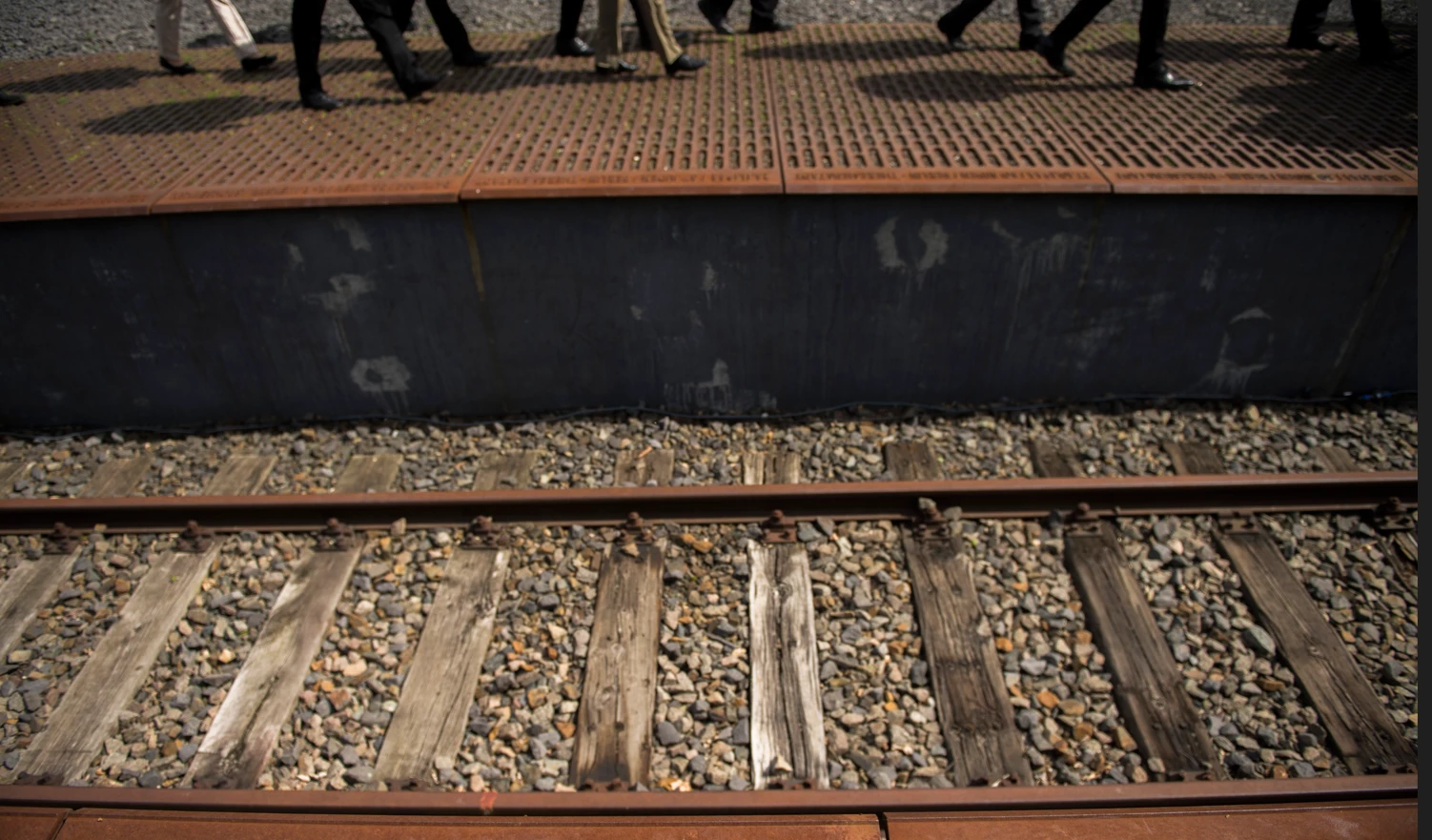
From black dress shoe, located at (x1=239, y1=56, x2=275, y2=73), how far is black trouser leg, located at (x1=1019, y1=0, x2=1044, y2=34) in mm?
5597

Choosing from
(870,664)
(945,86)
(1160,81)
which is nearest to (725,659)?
(870,664)

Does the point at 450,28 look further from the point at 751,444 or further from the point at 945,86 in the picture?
the point at 751,444

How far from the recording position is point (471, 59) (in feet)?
20.9

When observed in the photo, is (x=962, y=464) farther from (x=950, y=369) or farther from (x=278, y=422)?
(x=278, y=422)

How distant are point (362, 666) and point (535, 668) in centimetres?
72

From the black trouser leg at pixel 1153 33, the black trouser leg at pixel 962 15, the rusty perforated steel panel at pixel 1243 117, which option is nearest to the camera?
the rusty perforated steel panel at pixel 1243 117

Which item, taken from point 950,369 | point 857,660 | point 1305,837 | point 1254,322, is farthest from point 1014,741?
point 1254,322

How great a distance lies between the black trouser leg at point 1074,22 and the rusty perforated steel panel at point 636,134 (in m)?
2.01

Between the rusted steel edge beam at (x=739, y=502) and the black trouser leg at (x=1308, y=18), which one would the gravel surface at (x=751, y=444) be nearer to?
the rusted steel edge beam at (x=739, y=502)

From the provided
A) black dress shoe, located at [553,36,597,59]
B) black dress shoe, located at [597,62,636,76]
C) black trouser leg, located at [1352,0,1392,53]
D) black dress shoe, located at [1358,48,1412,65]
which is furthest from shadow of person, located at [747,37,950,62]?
black dress shoe, located at [1358,48,1412,65]

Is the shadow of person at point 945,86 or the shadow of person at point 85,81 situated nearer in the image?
the shadow of person at point 945,86

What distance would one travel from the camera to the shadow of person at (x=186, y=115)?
5.58m

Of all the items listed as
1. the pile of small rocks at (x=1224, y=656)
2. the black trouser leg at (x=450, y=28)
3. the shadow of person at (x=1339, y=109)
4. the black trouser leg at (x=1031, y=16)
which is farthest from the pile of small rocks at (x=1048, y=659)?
the black trouser leg at (x=450, y=28)

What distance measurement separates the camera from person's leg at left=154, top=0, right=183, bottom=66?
6309 mm
